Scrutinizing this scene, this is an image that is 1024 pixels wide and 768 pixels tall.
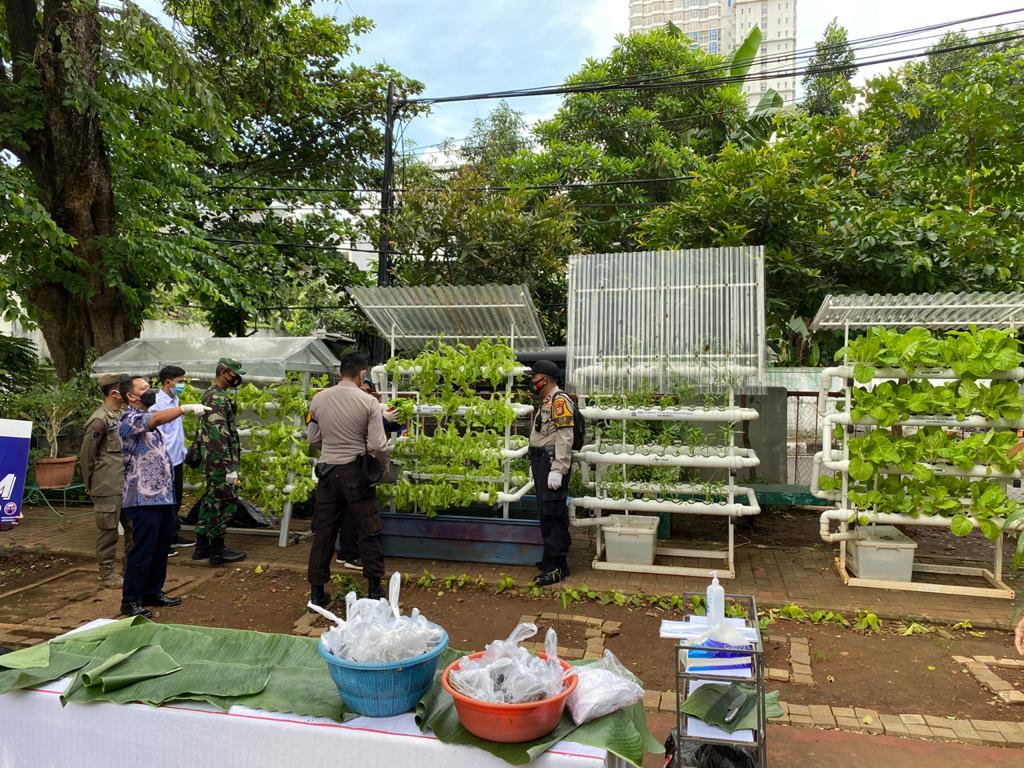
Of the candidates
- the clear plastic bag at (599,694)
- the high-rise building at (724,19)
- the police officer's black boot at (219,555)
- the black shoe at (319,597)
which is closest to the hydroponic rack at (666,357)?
the black shoe at (319,597)

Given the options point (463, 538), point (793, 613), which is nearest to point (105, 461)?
point (463, 538)

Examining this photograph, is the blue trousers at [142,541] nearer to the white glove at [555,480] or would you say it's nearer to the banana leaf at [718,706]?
the white glove at [555,480]

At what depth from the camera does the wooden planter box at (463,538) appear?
21.2ft

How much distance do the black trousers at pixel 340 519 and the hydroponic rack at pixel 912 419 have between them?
385 centimetres

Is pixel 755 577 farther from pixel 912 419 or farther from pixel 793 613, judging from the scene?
pixel 912 419

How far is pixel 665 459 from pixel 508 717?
4183 millimetres

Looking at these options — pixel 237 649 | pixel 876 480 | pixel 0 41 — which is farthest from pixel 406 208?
pixel 237 649

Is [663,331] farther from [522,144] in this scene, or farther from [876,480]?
[522,144]

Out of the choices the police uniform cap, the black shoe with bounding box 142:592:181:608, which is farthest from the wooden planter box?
the black shoe with bounding box 142:592:181:608

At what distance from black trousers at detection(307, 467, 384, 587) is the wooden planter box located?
3.93 ft

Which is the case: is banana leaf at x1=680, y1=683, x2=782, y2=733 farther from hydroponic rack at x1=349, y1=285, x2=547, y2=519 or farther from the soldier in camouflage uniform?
the soldier in camouflage uniform

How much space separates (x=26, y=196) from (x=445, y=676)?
28.0 feet

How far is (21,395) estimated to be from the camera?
958 centimetres

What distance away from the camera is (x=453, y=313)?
7.08 m
